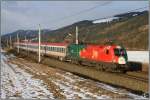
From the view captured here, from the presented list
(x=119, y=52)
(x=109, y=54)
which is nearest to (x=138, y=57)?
(x=119, y=52)

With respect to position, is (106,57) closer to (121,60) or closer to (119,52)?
(119,52)

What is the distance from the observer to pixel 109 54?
38.5 metres

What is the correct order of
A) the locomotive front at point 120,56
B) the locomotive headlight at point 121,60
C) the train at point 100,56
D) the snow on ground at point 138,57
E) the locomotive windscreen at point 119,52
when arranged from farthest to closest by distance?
the snow on ground at point 138,57 < the locomotive windscreen at point 119,52 < the train at point 100,56 < the locomotive front at point 120,56 < the locomotive headlight at point 121,60

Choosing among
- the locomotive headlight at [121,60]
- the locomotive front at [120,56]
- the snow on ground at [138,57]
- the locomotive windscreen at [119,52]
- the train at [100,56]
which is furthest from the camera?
the snow on ground at [138,57]

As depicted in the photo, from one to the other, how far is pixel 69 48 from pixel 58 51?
11869mm

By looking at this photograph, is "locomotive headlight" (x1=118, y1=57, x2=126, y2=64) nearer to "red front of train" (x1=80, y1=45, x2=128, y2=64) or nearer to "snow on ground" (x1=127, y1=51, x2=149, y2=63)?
"red front of train" (x1=80, y1=45, x2=128, y2=64)

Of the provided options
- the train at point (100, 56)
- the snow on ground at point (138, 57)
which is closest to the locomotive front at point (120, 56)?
the train at point (100, 56)

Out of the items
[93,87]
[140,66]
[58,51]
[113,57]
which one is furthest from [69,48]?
[93,87]

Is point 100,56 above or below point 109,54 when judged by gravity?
below

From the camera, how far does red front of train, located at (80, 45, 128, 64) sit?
123 ft

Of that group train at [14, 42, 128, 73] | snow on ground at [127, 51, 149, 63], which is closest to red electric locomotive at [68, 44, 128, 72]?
train at [14, 42, 128, 73]

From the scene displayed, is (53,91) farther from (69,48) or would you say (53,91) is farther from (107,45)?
(69,48)

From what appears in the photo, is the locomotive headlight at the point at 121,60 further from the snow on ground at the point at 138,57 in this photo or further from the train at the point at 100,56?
the snow on ground at the point at 138,57

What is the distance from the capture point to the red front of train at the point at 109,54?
37.6 metres
